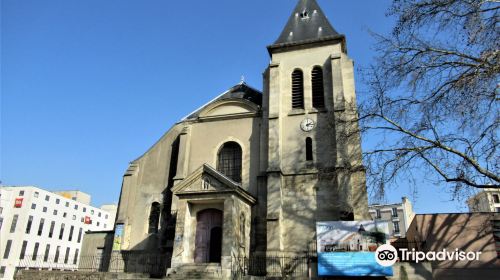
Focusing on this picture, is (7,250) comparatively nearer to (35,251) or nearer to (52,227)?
(35,251)

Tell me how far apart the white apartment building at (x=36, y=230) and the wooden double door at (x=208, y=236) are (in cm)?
3661

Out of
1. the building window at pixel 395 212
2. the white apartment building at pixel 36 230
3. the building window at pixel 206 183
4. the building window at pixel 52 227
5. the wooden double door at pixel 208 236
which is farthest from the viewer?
the building window at pixel 395 212

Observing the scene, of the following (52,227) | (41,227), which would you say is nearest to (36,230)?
(41,227)

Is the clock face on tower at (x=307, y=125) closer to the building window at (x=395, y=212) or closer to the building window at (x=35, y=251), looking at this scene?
the building window at (x=35, y=251)

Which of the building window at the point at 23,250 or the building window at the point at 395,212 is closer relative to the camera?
the building window at the point at 23,250

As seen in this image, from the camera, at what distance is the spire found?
2409 cm

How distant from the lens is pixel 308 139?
69.2ft

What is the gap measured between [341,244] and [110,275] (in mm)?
10877

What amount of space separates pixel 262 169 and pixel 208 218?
12.9 ft

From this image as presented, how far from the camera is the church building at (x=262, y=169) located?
18.4 m

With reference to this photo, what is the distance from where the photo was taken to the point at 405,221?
228 feet

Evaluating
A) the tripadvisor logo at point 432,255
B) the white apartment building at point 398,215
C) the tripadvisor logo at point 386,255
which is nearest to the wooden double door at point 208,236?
the tripadvisor logo at point 386,255

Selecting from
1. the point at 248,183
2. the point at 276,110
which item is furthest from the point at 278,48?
the point at 248,183

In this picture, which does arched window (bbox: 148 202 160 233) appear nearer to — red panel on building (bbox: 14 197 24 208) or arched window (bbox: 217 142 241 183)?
arched window (bbox: 217 142 241 183)
